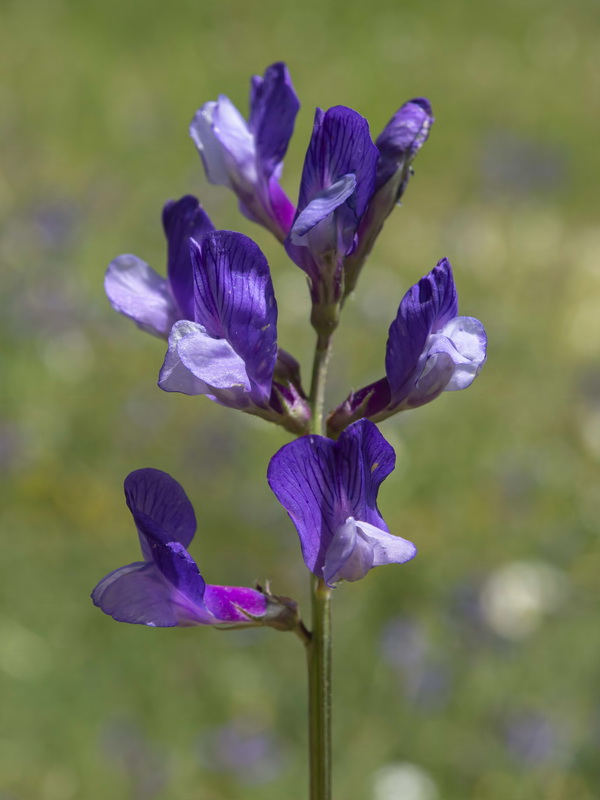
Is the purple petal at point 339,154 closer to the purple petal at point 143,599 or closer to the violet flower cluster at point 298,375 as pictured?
the violet flower cluster at point 298,375

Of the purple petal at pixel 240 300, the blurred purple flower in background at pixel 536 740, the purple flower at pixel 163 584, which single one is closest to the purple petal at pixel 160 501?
the purple flower at pixel 163 584

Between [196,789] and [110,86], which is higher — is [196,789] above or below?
below

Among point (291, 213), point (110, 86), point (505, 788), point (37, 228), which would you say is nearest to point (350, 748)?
point (505, 788)

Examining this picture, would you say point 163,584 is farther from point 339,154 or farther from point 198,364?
point 339,154

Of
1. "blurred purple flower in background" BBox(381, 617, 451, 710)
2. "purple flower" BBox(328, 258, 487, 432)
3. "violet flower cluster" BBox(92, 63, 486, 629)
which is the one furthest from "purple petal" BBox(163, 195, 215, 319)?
"blurred purple flower in background" BBox(381, 617, 451, 710)

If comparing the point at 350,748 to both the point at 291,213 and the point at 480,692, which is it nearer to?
the point at 480,692

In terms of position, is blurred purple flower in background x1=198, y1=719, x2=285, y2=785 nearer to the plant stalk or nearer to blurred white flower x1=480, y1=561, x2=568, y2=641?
blurred white flower x1=480, y1=561, x2=568, y2=641

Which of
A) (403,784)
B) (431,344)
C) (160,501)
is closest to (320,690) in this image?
(160,501)
